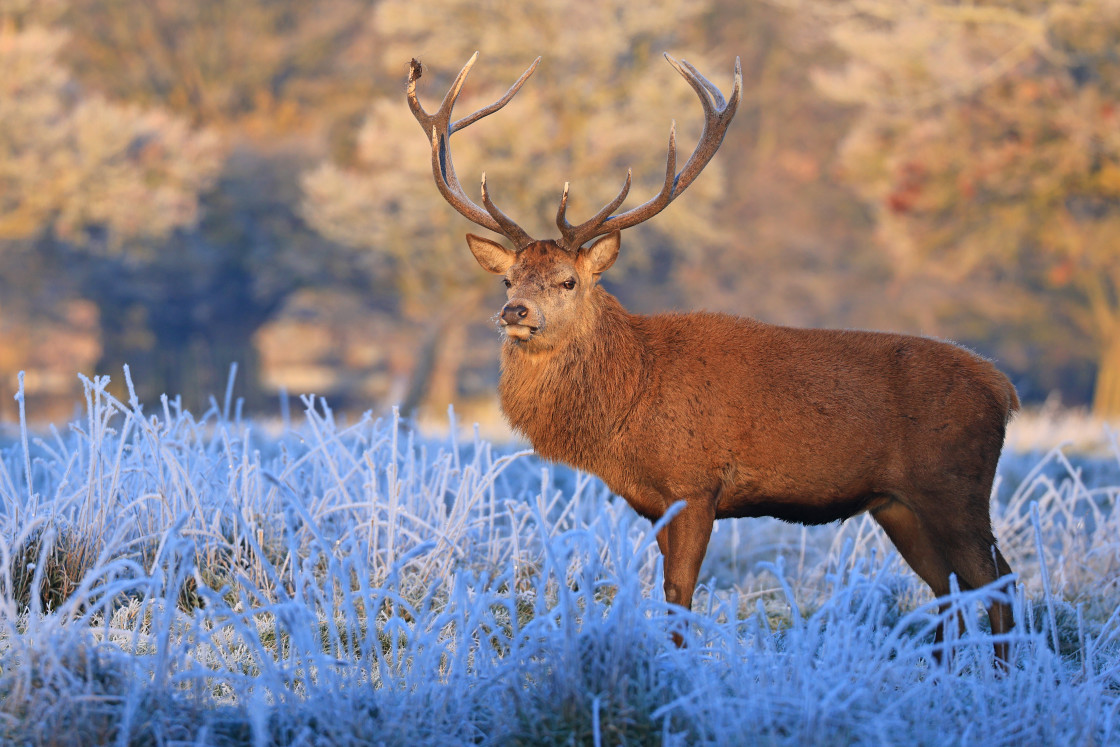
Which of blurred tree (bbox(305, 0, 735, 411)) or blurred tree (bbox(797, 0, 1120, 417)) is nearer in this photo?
blurred tree (bbox(797, 0, 1120, 417))

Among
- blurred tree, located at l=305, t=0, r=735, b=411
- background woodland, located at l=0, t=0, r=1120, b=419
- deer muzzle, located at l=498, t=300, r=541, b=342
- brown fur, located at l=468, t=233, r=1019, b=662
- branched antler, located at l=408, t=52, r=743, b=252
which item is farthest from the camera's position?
blurred tree, located at l=305, t=0, r=735, b=411

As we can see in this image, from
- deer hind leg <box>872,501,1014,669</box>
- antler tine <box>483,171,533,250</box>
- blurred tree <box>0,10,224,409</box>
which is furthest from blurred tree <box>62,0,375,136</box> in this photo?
deer hind leg <box>872,501,1014,669</box>

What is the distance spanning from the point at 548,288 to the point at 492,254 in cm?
44

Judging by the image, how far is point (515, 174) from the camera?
54.7 ft

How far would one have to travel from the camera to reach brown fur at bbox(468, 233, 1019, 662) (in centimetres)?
383

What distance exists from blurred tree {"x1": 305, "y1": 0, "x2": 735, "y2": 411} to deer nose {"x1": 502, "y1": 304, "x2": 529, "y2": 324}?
11.9 m

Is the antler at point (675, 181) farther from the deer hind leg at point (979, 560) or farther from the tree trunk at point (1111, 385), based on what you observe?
the tree trunk at point (1111, 385)

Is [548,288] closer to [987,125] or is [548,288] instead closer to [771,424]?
[771,424]

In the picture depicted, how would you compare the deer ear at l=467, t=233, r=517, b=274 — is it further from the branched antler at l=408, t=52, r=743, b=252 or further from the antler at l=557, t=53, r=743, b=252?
the antler at l=557, t=53, r=743, b=252

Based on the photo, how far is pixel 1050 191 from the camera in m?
14.5

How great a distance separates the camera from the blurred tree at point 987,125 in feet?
44.2

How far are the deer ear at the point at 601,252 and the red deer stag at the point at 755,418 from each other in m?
0.09

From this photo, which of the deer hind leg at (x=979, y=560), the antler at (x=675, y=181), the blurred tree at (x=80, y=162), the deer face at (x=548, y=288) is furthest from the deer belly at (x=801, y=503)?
the blurred tree at (x=80, y=162)

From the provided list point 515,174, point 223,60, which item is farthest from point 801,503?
point 223,60
